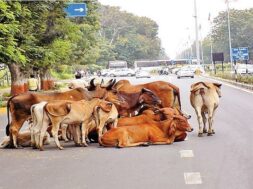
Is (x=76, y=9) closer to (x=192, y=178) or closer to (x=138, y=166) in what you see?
(x=138, y=166)

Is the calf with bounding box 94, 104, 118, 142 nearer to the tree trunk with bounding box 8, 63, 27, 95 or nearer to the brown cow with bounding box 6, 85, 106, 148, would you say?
the brown cow with bounding box 6, 85, 106, 148

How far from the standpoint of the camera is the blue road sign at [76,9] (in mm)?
29703

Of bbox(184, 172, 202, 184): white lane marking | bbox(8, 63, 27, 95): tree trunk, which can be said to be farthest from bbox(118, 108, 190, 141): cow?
bbox(8, 63, 27, 95): tree trunk

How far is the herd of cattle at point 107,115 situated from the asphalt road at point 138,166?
296 mm

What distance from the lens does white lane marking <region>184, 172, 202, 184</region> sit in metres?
8.16

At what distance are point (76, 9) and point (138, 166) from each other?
847 inches

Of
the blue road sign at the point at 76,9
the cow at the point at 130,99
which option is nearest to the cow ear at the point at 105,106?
the cow at the point at 130,99

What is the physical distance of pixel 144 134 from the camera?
1152 centimetres

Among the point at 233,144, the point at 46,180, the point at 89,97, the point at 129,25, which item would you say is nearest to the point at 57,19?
the point at 89,97

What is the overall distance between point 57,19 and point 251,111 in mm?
17685

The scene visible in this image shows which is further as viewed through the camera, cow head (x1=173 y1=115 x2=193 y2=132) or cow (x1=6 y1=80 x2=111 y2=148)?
cow (x1=6 y1=80 x2=111 y2=148)

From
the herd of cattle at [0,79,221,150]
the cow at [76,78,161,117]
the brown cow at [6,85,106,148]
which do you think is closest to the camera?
the herd of cattle at [0,79,221,150]

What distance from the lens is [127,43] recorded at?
109 m

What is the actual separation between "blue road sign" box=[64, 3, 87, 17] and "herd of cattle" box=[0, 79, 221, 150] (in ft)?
55.1
